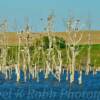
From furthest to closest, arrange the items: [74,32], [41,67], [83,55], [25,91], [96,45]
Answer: [96,45] < [83,55] < [41,67] < [74,32] < [25,91]

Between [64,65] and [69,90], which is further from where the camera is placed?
[64,65]

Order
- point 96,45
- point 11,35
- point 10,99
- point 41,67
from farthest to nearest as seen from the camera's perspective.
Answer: point 11,35
point 96,45
point 41,67
point 10,99

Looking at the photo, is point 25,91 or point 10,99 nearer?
point 10,99

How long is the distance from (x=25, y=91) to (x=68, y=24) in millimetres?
13123

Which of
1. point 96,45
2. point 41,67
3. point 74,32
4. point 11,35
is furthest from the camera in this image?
point 11,35

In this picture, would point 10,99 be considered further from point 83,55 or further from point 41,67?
point 83,55

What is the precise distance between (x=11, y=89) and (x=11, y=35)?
10977 centimetres

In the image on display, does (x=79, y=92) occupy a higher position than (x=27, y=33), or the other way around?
(x=27, y=33)

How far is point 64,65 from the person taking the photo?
453 ft

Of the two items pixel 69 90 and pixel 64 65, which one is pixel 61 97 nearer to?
pixel 69 90

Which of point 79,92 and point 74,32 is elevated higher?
point 74,32

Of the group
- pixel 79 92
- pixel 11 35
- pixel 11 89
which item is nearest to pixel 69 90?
pixel 79 92

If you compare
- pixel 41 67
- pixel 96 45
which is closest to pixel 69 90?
pixel 41 67

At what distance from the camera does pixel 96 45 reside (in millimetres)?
169625
